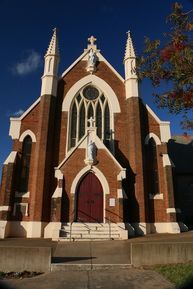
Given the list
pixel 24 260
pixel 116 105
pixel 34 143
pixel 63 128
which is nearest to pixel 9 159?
pixel 34 143

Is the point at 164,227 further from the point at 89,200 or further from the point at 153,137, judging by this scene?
the point at 153,137

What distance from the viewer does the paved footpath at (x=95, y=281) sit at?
6777mm

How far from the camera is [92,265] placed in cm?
883

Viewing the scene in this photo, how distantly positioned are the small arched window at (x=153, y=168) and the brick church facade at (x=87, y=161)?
7cm

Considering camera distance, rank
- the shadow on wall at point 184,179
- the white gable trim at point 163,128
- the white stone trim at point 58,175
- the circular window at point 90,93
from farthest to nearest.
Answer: the shadow on wall at point 184,179, the circular window at point 90,93, the white gable trim at point 163,128, the white stone trim at point 58,175

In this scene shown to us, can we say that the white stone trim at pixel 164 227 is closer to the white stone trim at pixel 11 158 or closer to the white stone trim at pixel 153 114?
the white stone trim at pixel 153 114

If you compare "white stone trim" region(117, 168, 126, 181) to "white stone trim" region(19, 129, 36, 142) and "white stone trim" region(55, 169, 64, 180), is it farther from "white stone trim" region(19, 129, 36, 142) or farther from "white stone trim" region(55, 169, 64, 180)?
"white stone trim" region(19, 129, 36, 142)

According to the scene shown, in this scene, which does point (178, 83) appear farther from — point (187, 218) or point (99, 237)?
point (187, 218)

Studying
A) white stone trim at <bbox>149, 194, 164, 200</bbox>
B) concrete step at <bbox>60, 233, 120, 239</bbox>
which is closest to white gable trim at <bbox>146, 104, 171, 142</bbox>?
white stone trim at <bbox>149, 194, 164, 200</bbox>

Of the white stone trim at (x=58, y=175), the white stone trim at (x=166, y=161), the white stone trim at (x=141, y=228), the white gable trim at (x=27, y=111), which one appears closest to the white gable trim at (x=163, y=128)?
the white stone trim at (x=166, y=161)

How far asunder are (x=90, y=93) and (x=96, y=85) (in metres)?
0.85

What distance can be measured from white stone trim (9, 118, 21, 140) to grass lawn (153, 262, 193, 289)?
14561 mm

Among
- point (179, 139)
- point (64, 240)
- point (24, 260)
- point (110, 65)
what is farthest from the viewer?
point (179, 139)

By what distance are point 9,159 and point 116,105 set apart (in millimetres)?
9080
